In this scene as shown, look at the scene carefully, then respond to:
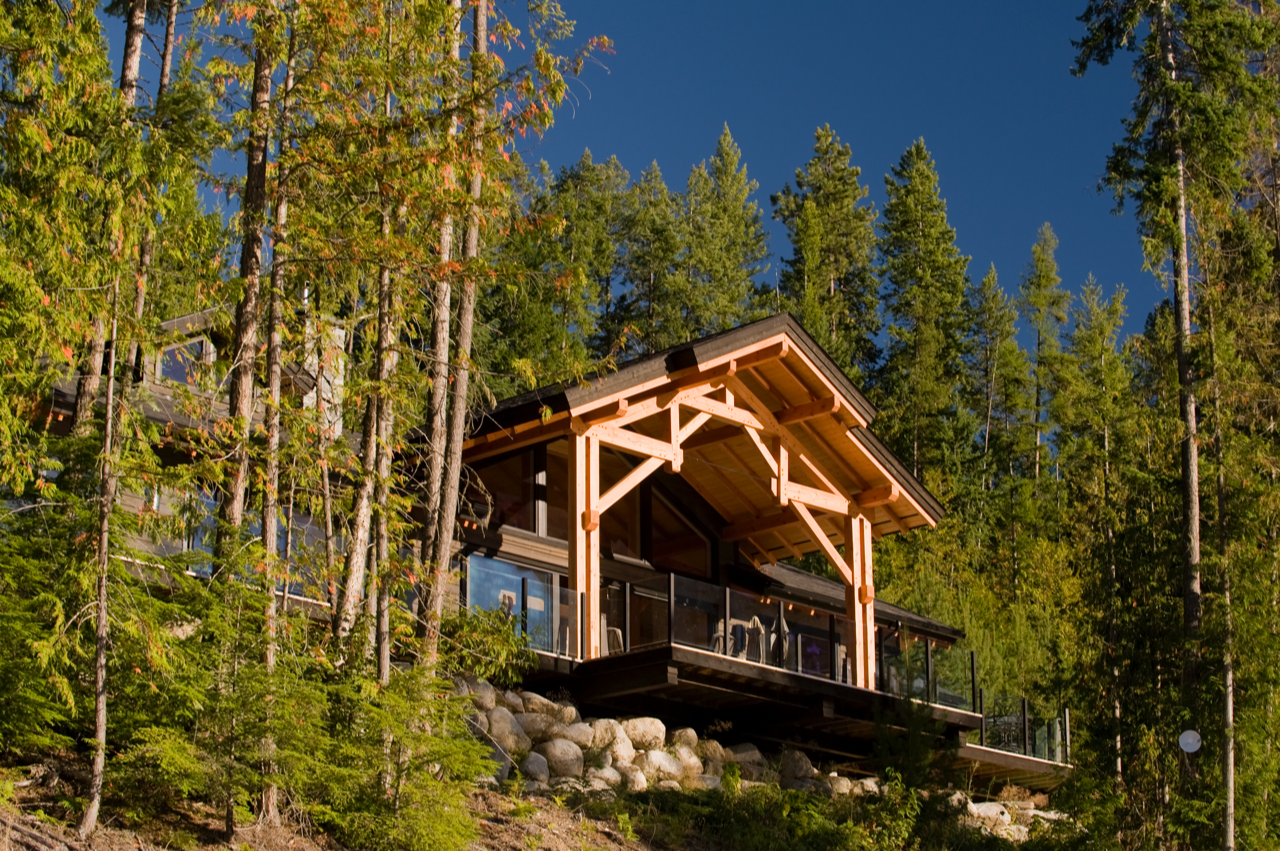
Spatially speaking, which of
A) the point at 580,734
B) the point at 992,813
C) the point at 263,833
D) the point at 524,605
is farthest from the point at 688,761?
the point at 263,833

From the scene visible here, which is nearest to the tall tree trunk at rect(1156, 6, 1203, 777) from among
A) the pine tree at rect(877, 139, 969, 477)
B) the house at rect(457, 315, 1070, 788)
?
the house at rect(457, 315, 1070, 788)

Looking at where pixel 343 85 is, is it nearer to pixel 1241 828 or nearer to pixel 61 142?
pixel 61 142

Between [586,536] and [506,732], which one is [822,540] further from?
[506,732]

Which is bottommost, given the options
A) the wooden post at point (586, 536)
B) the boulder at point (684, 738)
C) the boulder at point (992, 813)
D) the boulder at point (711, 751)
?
the boulder at point (992, 813)

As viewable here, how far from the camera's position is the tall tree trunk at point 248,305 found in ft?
36.2

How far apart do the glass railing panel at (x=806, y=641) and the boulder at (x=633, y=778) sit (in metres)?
3.43

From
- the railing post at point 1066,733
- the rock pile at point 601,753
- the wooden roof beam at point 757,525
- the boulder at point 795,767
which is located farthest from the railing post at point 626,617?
the railing post at point 1066,733

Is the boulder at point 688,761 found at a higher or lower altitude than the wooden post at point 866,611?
lower

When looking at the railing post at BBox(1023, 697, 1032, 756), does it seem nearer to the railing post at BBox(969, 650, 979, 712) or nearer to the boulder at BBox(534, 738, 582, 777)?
the railing post at BBox(969, 650, 979, 712)

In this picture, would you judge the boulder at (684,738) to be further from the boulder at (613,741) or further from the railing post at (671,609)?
the railing post at (671,609)

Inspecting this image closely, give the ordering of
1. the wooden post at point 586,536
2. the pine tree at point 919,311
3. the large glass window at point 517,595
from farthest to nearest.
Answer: the pine tree at point 919,311, the wooden post at point 586,536, the large glass window at point 517,595

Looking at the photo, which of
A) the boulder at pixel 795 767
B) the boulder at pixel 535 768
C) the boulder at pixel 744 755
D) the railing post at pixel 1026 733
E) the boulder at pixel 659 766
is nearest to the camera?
the boulder at pixel 535 768

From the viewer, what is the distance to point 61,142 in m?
14.0

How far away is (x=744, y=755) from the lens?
1853 centimetres
